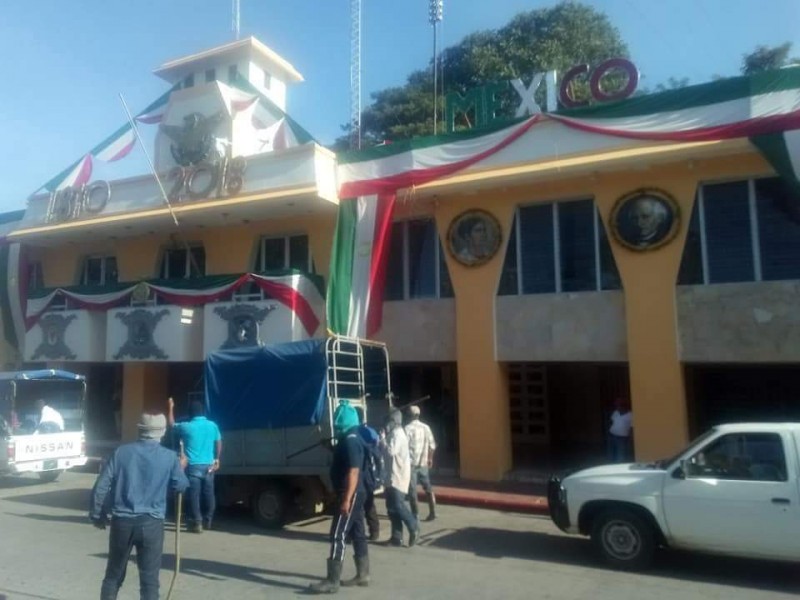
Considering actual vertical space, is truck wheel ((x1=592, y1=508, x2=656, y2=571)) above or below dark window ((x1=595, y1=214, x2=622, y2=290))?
below

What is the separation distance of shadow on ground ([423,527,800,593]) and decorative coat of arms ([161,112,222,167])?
13.3 metres

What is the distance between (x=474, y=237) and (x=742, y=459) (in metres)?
8.43

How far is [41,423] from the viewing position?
14.7 m

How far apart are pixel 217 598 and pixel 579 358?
8.99 meters

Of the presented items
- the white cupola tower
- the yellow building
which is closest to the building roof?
the white cupola tower

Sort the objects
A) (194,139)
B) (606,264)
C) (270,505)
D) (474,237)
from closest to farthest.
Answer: (270,505) → (606,264) → (474,237) → (194,139)

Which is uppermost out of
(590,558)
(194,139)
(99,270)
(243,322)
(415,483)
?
(194,139)

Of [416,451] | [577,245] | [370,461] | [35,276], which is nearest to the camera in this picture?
[370,461]

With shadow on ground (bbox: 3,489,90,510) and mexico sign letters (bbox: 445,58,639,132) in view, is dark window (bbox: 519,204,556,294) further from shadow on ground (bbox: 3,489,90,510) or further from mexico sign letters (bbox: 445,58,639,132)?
shadow on ground (bbox: 3,489,90,510)

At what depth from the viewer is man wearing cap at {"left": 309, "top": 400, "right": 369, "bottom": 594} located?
716cm

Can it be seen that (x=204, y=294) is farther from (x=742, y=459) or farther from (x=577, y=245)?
(x=742, y=459)

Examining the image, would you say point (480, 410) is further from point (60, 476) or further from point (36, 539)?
point (60, 476)

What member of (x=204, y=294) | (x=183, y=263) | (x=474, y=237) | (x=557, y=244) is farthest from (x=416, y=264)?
(x=183, y=263)

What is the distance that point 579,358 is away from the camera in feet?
46.3
